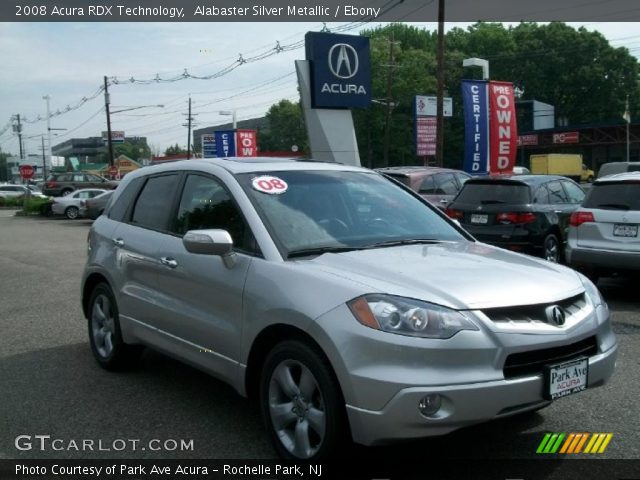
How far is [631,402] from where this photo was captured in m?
4.77

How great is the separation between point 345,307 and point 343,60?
41.6 ft

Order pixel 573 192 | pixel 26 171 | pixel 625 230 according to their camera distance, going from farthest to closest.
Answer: pixel 26 171 → pixel 573 192 → pixel 625 230

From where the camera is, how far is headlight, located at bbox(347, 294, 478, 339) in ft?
10.8

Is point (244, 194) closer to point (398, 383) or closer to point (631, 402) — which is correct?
point (398, 383)

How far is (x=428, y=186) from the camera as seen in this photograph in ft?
46.1

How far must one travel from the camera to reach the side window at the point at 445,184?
46.7 feet

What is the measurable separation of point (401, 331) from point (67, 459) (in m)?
2.15

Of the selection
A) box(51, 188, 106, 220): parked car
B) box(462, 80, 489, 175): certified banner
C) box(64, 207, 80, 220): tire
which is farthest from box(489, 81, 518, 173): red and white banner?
box(64, 207, 80, 220): tire

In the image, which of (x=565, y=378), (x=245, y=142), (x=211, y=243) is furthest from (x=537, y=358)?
(x=245, y=142)

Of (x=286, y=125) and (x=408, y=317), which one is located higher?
(x=286, y=125)

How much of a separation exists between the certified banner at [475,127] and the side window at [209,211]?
15401mm

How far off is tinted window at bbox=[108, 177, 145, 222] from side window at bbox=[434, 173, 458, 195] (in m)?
9.23

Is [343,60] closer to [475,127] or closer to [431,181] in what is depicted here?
[431,181]

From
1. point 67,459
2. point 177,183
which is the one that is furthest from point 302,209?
→ point 67,459
